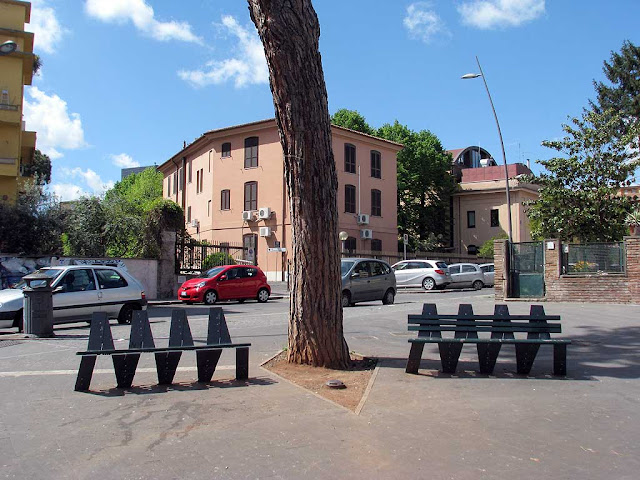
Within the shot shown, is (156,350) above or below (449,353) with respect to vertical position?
above

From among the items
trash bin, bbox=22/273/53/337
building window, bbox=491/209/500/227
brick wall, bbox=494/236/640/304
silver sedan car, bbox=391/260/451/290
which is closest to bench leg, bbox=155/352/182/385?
trash bin, bbox=22/273/53/337

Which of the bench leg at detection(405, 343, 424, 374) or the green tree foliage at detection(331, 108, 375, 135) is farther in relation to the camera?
the green tree foliage at detection(331, 108, 375, 135)

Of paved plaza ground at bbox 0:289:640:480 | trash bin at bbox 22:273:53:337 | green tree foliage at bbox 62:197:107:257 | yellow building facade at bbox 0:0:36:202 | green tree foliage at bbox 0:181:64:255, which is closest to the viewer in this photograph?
paved plaza ground at bbox 0:289:640:480

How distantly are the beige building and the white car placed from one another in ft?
150

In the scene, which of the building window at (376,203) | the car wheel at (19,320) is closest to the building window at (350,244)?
the building window at (376,203)

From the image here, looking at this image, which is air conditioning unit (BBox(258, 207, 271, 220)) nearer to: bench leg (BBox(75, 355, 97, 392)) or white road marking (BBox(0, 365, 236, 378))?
white road marking (BBox(0, 365, 236, 378))

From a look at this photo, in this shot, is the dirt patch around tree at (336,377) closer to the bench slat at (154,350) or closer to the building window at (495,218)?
the bench slat at (154,350)

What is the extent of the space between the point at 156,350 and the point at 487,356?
13.4 feet

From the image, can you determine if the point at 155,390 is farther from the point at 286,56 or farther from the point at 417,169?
the point at 417,169

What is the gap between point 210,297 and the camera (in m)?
21.1

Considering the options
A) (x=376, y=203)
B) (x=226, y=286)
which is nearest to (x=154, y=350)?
(x=226, y=286)

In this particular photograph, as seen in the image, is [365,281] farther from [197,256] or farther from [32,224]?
[32,224]

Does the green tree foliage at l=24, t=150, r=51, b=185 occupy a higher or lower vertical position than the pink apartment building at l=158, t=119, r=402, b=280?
higher

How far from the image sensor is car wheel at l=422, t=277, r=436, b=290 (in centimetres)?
3050
